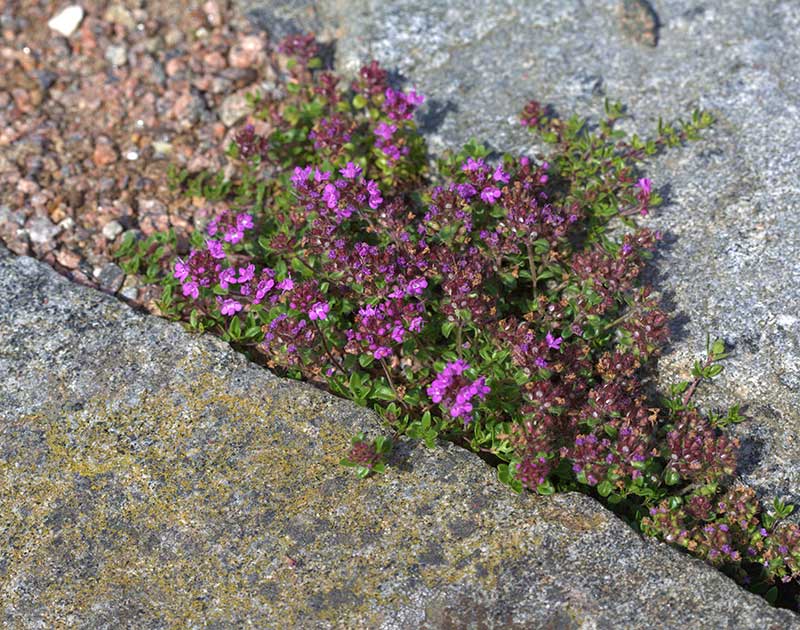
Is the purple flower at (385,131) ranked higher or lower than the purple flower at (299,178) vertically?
higher

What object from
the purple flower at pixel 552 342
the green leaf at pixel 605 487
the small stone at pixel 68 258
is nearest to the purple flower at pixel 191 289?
the small stone at pixel 68 258

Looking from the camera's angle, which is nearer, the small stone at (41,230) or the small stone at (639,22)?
the small stone at (41,230)

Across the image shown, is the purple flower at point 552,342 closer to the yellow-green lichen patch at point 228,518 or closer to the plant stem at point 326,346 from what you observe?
the yellow-green lichen patch at point 228,518

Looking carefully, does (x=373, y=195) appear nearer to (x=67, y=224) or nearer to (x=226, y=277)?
(x=226, y=277)

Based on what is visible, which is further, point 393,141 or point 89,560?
point 393,141

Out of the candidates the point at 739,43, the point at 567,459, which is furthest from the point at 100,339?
the point at 739,43

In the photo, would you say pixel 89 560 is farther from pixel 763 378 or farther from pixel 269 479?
pixel 763 378

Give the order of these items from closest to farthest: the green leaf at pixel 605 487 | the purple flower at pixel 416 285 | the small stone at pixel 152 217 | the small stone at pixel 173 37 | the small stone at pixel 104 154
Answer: the green leaf at pixel 605 487 → the purple flower at pixel 416 285 → the small stone at pixel 152 217 → the small stone at pixel 104 154 → the small stone at pixel 173 37
